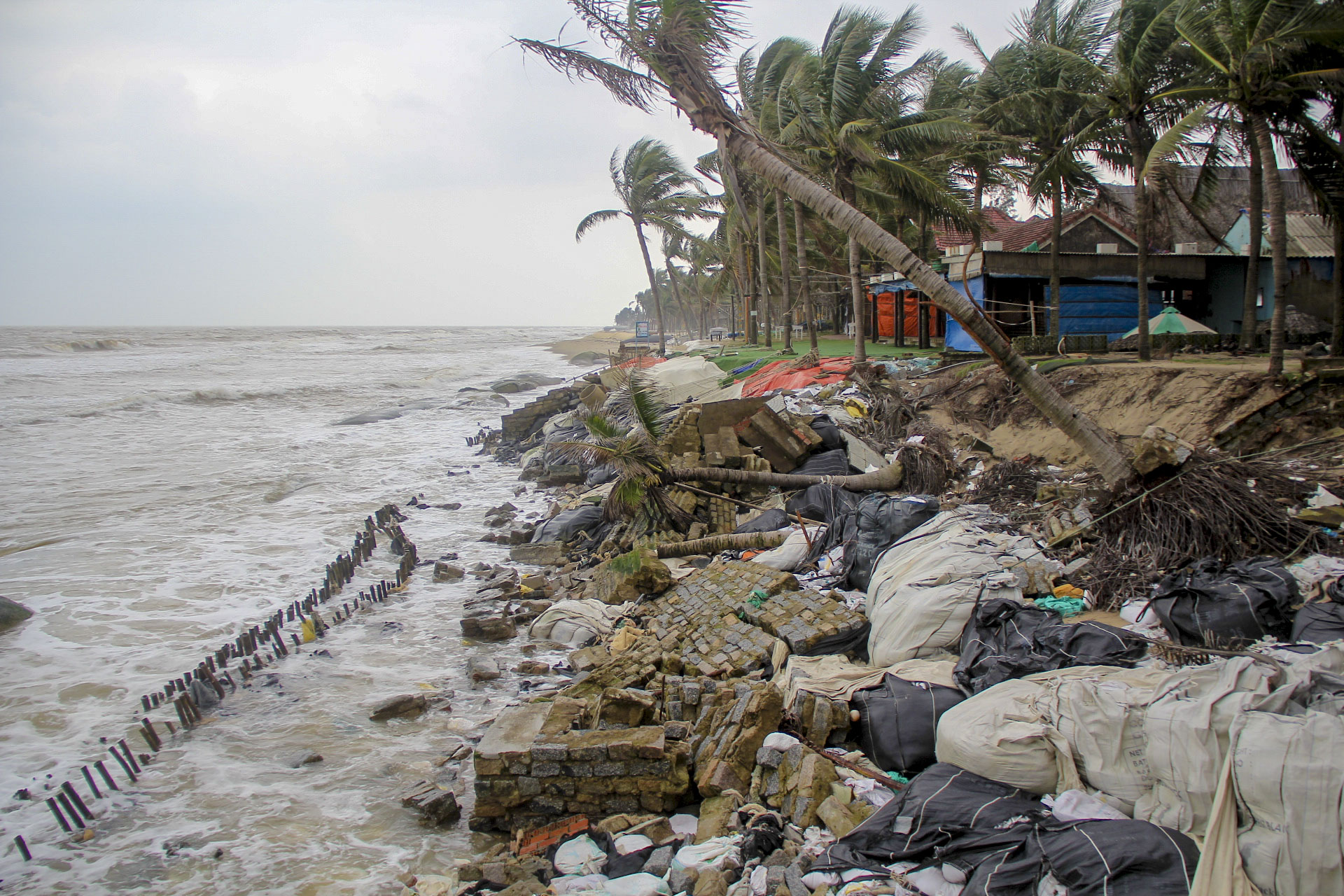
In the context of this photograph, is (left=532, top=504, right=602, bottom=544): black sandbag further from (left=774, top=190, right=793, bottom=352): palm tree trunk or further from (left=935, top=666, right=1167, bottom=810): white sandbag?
(left=774, top=190, right=793, bottom=352): palm tree trunk

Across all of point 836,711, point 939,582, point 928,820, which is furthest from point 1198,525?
point 928,820

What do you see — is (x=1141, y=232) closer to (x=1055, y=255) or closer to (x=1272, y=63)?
(x=1055, y=255)

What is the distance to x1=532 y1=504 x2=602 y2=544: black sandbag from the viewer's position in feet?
34.1

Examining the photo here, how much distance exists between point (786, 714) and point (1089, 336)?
14531 mm

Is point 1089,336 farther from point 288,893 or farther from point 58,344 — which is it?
point 58,344

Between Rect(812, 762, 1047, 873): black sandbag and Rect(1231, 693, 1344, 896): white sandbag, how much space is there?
2.64 ft

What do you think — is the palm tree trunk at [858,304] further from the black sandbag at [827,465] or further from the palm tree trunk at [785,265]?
the palm tree trunk at [785,265]

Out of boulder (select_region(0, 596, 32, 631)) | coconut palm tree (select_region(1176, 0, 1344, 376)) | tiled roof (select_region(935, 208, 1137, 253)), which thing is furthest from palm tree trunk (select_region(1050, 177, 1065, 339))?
boulder (select_region(0, 596, 32, 631))

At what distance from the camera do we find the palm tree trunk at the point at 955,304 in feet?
20.4

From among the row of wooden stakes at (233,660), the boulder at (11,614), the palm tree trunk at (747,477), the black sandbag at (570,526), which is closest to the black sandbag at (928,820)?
the row of wooden stakes at (233,660)

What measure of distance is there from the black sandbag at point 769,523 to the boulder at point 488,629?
10.3ft

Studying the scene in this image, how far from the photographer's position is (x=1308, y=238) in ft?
61.5

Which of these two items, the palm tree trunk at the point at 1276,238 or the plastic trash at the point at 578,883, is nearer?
the plastic trash at the point at 578,883

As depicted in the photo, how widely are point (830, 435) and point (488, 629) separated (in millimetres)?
5760
